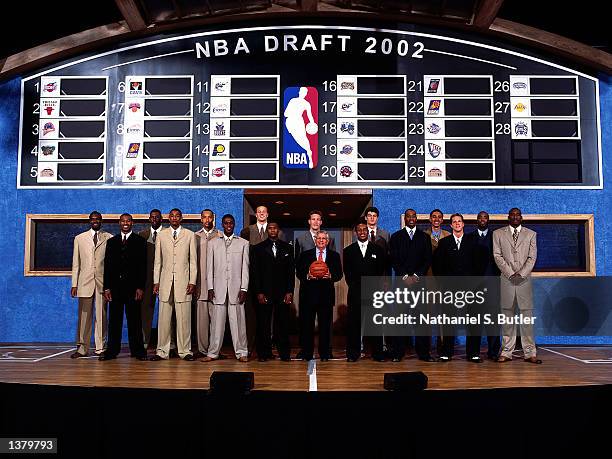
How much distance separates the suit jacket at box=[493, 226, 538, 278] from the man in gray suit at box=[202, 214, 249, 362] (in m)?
2.67

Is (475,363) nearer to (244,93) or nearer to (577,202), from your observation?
(577,202)

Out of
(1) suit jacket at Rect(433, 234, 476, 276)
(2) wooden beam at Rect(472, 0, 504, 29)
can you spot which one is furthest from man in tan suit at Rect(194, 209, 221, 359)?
(2) wooden beam at Rect(472, 0, 504, 29)

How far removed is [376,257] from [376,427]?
9.62 feet

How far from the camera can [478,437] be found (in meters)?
2.82

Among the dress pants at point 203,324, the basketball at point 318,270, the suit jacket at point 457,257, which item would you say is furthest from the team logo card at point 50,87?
the suit jacket at point 457,257

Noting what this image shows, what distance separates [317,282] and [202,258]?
132 centimetres

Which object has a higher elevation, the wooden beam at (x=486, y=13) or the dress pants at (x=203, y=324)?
the wooden beam at (x=486, y=13)

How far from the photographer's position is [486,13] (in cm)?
702

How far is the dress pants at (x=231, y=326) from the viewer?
5.60 metres

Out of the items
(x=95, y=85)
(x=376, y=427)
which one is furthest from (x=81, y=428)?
(x=95, y=85)

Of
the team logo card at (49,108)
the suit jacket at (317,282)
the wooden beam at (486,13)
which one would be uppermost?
the wooden beam at (486,13)

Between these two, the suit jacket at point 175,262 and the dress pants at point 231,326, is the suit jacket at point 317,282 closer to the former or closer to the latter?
the dress pants at point 231,326

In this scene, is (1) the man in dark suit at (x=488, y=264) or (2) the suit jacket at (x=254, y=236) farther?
(2) the suit jacket at (x=254, y=236)

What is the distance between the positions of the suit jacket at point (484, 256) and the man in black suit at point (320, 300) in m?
1.47
